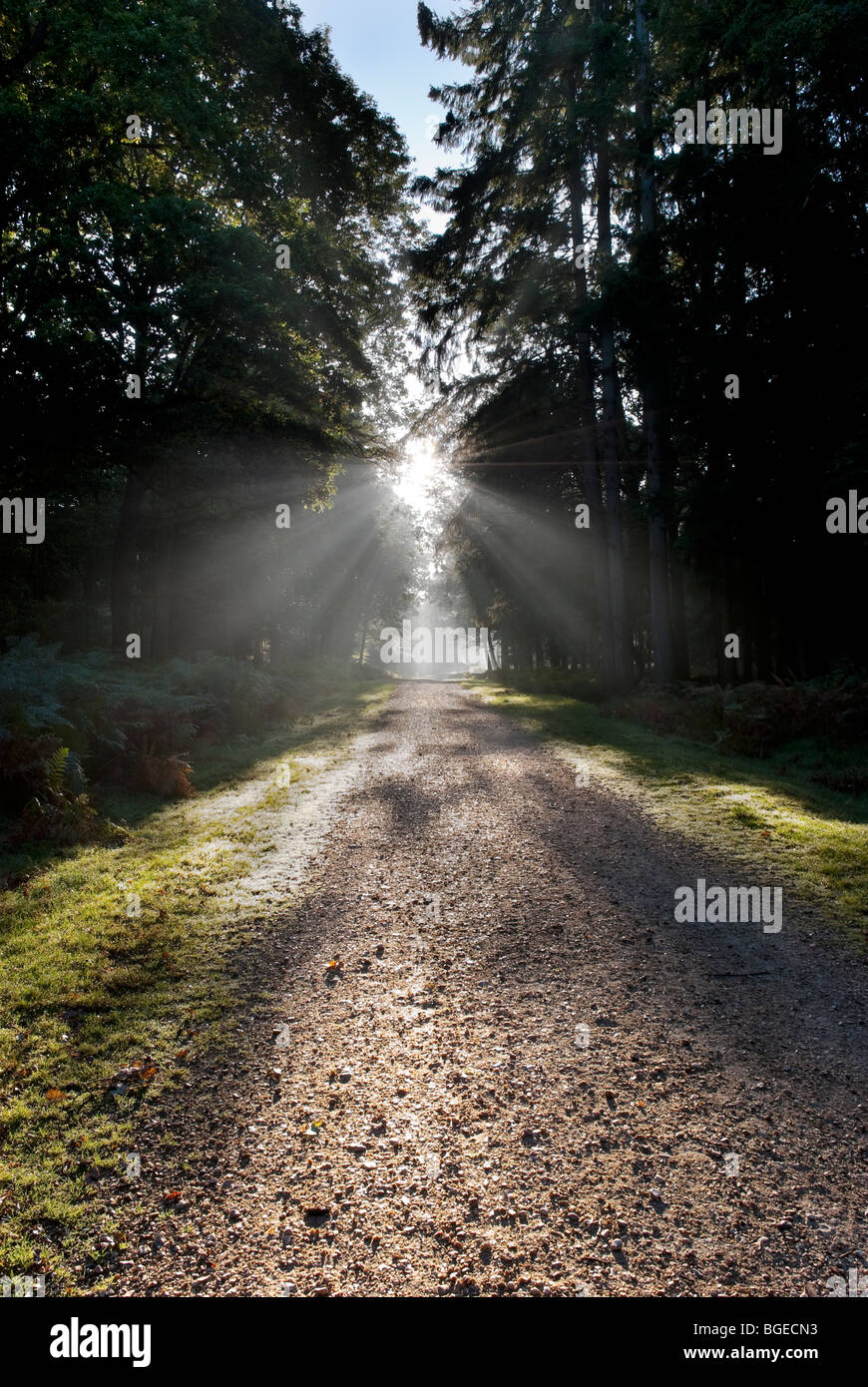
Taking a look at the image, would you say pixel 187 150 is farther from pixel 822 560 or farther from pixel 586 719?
pixel 822 560

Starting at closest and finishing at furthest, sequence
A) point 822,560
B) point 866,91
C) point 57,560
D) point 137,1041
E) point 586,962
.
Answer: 1. point 137,1041
2. point 586,962
3. point 866,91
4. point 822,560
5. point 57,560

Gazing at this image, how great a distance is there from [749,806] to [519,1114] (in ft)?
19.7

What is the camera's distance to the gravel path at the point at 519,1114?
229 cm

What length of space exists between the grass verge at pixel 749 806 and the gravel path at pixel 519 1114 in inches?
32.2

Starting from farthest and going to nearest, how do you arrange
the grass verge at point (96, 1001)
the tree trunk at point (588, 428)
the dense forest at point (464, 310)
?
the tree trunk at point (588, 428) < the dense forest at point (464, 310) < the grass verge at point (96, 1001)

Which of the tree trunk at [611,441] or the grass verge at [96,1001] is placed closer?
the grass verge at [96,1001]

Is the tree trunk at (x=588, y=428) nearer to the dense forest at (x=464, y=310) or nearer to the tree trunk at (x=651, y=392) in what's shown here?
the dense forest at (x=464, y=310)

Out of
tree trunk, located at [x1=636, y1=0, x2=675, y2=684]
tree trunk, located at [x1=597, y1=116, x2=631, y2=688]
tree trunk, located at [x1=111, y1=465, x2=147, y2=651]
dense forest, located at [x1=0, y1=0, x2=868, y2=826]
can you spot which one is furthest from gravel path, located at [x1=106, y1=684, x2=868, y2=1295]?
tree trunk, located at [x1=111, y1=465, x2=147, y2=651]

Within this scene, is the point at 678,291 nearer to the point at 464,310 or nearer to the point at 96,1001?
the point at 464,310

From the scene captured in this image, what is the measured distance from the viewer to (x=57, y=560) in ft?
90.5

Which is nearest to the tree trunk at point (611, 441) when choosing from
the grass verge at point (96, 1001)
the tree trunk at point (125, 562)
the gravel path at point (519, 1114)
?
the tree trunk at point (125, 562)

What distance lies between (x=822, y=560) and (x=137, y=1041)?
17150 millimetres
